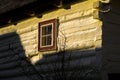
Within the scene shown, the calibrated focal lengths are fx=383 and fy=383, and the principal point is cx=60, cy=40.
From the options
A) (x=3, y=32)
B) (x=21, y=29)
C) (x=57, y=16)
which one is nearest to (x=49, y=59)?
(x=57, y=16)

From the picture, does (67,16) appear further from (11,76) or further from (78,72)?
(11,76)

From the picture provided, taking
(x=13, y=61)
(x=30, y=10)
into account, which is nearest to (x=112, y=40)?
(x=30, y=10)

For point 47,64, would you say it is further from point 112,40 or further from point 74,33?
point 112,40

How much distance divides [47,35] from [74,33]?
1.39 m

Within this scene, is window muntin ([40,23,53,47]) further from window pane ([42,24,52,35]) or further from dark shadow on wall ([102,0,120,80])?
dark shadow on wall ([102,0,120,80])

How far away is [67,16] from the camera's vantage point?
11547 mm

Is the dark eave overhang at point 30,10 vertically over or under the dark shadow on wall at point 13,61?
over

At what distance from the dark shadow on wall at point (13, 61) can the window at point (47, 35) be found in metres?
0.90

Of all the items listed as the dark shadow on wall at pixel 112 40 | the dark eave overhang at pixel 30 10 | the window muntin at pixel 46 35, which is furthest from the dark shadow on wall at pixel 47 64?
the dark eave overhang at pixel 30 10

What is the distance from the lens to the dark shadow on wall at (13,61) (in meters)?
13.0

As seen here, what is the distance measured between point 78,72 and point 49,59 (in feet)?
5.24

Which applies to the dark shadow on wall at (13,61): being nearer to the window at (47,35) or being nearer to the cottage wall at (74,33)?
the cottage wall at (74,33)

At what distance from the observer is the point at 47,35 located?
12281 mm

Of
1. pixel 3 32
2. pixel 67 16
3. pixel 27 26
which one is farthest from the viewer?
pixel 3 32
